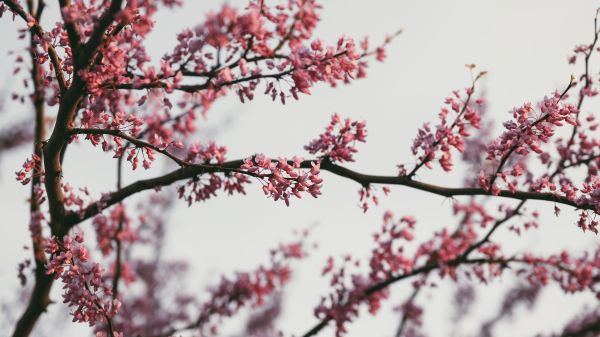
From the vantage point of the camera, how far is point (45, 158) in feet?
14.5

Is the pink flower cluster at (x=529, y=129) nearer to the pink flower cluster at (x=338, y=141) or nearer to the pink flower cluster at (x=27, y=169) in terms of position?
the pink flower cluster at (x=338, y=141)

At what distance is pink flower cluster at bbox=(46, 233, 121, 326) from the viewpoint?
4.24 m

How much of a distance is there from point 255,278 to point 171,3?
6.43 meters

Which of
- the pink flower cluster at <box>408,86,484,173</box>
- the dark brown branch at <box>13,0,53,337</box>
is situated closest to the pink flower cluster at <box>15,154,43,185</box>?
the dark brown branch at <box>13,0,53,337</box>

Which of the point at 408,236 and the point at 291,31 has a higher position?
the point at 408,236

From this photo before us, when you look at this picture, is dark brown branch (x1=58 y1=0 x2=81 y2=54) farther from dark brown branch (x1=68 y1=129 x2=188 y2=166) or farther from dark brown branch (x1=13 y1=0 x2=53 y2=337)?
dark brown branch (x1=68 y1=129 x2=188 y2=166)

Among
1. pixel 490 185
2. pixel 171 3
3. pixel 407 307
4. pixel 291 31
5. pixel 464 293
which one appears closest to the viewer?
pixel 171 3

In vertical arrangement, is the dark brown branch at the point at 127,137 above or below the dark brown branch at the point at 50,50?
below

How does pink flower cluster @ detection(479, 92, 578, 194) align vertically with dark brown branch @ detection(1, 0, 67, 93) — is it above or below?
below

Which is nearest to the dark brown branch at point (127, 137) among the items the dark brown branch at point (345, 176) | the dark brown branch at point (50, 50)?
the dark brown branch at point (345, 176)

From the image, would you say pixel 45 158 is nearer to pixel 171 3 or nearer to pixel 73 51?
pixel 73 51

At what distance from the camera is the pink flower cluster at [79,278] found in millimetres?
4238

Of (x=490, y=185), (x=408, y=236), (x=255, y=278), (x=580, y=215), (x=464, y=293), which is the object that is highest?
(x=464, y=293)

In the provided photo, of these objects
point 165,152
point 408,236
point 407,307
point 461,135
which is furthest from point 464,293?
point 165,152
